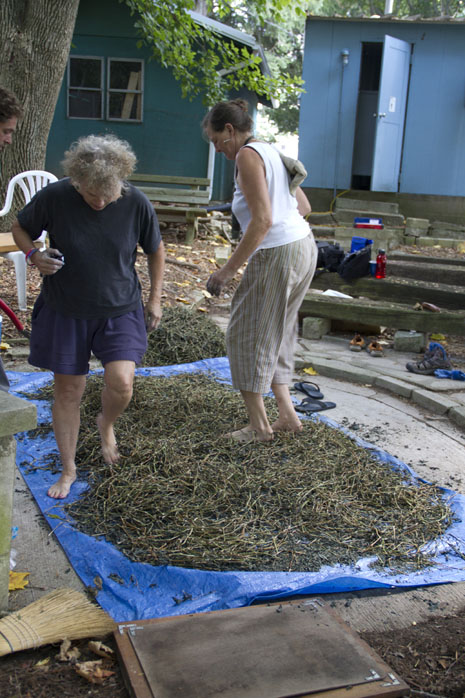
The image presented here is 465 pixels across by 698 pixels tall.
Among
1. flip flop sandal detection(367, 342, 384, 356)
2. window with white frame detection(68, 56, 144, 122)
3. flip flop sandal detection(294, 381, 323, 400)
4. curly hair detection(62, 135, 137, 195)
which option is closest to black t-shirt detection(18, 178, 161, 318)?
curly hair detection(62, 135, 137, 195)

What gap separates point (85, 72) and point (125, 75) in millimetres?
836

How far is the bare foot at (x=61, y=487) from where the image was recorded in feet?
10.5

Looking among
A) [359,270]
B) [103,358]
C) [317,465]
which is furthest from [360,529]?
[359,270]

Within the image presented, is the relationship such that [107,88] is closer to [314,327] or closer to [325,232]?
[325,232]

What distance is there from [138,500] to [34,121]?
5.97 meters

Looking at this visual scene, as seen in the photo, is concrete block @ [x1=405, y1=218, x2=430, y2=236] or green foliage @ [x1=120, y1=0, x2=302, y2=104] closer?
green foliage @ [x1=120, y1=0, x2=302, y2=104]

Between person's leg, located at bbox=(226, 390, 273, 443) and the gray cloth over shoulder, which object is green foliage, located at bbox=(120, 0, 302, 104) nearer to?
the gray cloth over shoulder

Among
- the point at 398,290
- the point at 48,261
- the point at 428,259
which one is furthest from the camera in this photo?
the point at 428,259

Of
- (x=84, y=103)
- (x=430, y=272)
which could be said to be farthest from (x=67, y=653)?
(x=84, y=103)

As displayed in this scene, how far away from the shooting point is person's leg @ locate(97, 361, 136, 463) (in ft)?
10.2

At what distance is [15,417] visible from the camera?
2.20 meters

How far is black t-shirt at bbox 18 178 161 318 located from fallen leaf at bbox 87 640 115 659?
1473mm

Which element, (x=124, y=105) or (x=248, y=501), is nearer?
(x=248, y=501)

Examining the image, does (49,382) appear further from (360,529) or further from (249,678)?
(249,678)
